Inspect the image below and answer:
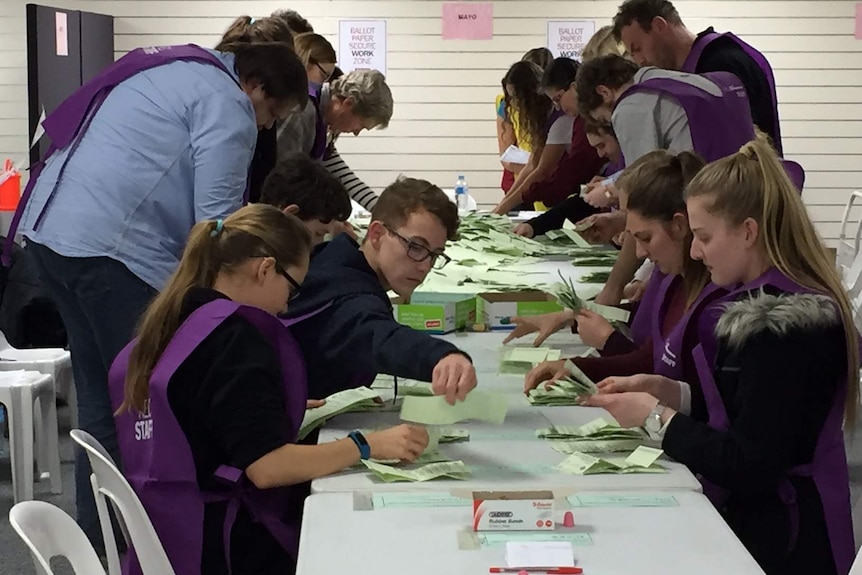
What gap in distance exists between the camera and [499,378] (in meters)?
2.52

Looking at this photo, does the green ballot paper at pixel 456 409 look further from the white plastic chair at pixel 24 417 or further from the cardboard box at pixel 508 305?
the white plastic chair at pixel 24 417

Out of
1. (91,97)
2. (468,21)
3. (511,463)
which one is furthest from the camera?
(468,21)

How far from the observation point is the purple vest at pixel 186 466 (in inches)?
73.1

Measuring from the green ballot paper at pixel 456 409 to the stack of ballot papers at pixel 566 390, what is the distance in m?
0.40

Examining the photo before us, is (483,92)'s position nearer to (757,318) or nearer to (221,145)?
(221,145)

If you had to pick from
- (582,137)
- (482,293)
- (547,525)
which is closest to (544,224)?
(582,137)

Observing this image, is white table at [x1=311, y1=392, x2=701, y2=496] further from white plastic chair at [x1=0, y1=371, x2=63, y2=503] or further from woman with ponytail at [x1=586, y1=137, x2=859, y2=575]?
white plastic chair at [x1=0, y1=371, x2=63, y2=503]

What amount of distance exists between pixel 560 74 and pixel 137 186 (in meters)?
2.41

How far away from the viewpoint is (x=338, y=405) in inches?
88.5

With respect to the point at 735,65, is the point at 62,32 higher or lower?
higher

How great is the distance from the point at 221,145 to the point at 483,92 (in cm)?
478

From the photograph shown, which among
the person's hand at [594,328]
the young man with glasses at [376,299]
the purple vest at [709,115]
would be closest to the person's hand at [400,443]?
the young man with glasses at [376,299]

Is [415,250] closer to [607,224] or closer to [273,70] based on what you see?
[273,70]

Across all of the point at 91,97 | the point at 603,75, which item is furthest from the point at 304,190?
the point at 603,75
